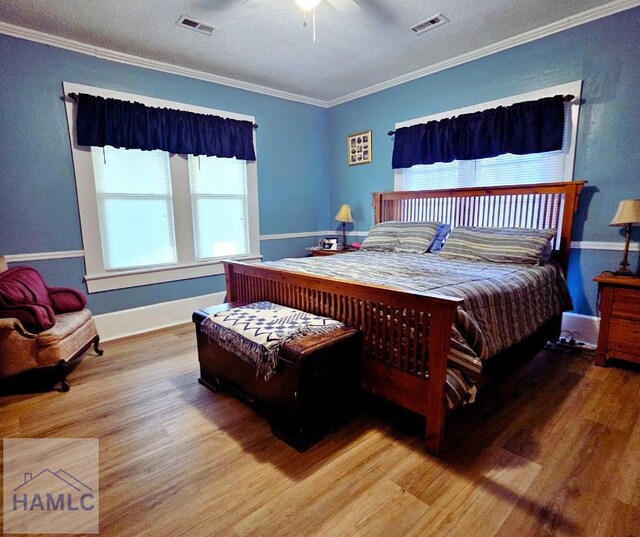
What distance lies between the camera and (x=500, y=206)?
10.7 ft

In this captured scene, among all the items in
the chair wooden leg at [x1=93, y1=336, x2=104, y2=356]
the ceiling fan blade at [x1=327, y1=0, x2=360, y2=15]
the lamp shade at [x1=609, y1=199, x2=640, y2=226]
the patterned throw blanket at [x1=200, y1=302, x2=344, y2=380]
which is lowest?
the chair wooden leg at [x1=93, y1=336, x2=104, y2=356]

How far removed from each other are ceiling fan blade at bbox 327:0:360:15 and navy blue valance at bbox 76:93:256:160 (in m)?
1.85

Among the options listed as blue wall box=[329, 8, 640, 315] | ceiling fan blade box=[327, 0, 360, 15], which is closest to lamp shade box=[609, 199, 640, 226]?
blue wall box=[329, 8, 640, 315]

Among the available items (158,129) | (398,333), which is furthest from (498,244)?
(158,129)

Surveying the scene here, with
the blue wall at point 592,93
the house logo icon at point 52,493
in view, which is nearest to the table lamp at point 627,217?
the blue wall at point 592,93

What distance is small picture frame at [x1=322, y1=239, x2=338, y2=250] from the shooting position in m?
4.47

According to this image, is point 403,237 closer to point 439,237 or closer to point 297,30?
point 439,237

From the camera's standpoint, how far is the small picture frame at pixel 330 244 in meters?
4.47

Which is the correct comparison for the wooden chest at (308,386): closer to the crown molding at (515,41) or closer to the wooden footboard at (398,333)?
the wooden footboard at (398,333)

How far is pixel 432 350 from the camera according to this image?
1.62 metres

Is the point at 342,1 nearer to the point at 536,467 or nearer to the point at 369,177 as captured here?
the point at 369,177

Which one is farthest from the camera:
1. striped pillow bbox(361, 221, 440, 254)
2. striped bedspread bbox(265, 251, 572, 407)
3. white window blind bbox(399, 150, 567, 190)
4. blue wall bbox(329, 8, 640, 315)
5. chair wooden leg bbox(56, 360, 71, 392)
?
striped pillow bbox(361, 221, 440, 254)

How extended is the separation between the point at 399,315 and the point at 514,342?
2.89 ft

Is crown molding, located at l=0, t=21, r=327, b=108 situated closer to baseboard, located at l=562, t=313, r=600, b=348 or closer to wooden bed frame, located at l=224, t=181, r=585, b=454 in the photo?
wooden bed frame, located at l=224, t=181, r=585, b=454
